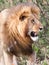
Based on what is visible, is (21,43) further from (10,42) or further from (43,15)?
(43,15)

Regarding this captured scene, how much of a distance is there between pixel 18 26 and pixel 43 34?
3.36 metres

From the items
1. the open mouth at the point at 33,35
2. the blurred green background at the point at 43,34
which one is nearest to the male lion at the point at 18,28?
the open mouth at the point at 33,35

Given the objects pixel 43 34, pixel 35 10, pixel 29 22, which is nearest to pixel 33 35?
pixel 29 22

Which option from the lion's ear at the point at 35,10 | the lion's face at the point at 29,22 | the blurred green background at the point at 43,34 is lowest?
the blurred green background at the point at 43,34

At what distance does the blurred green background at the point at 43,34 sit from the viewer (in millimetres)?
7439

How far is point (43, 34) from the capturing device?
7.97 m

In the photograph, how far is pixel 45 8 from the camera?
8.23m

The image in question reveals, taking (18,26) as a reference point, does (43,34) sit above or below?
below

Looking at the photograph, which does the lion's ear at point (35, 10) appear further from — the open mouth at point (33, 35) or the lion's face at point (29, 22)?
the open mouth at point (33, 35)

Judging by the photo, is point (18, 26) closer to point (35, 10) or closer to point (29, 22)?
point (29, 22)

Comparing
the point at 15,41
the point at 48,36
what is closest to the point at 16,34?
the point at 15,41

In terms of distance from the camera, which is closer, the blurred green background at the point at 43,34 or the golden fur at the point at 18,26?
the golden fur at the point at 18,26

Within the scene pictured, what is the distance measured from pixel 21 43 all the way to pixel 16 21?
0.90ft

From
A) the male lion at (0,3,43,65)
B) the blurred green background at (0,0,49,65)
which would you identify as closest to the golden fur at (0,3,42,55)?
the male lion at (0,3,43,65)
